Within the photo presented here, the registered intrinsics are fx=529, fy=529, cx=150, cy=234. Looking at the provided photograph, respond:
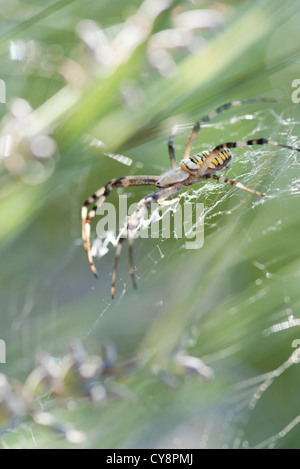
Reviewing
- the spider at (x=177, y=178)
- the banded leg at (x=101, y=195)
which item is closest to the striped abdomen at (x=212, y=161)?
the spider at (x=177, y=178)

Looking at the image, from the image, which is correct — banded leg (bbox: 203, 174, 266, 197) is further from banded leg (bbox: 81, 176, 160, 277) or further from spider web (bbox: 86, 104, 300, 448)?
banded leg (bbox: 81, 176, 160, 277)

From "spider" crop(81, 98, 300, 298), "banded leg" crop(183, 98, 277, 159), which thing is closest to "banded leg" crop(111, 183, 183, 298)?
"spider" crop(81, 98, 300, 298)

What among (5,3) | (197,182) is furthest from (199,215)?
(5,3)

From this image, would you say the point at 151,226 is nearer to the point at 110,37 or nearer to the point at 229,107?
the point at 229,107

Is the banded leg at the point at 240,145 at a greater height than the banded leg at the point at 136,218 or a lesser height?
greater

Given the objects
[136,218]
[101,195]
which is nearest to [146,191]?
[101,195]

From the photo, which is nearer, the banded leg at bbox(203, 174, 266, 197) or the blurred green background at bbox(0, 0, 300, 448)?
the blurred green background at bbox(0, 0, 300, 448)

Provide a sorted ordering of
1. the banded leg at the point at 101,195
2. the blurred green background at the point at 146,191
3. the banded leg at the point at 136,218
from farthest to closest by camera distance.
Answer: the banded leg at the point at 101,195 < the banded leg at the point at 136,218 < the blurred green background at the point at 146,191

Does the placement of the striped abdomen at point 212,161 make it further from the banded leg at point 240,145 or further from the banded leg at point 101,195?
the banded leg at point 101,195
